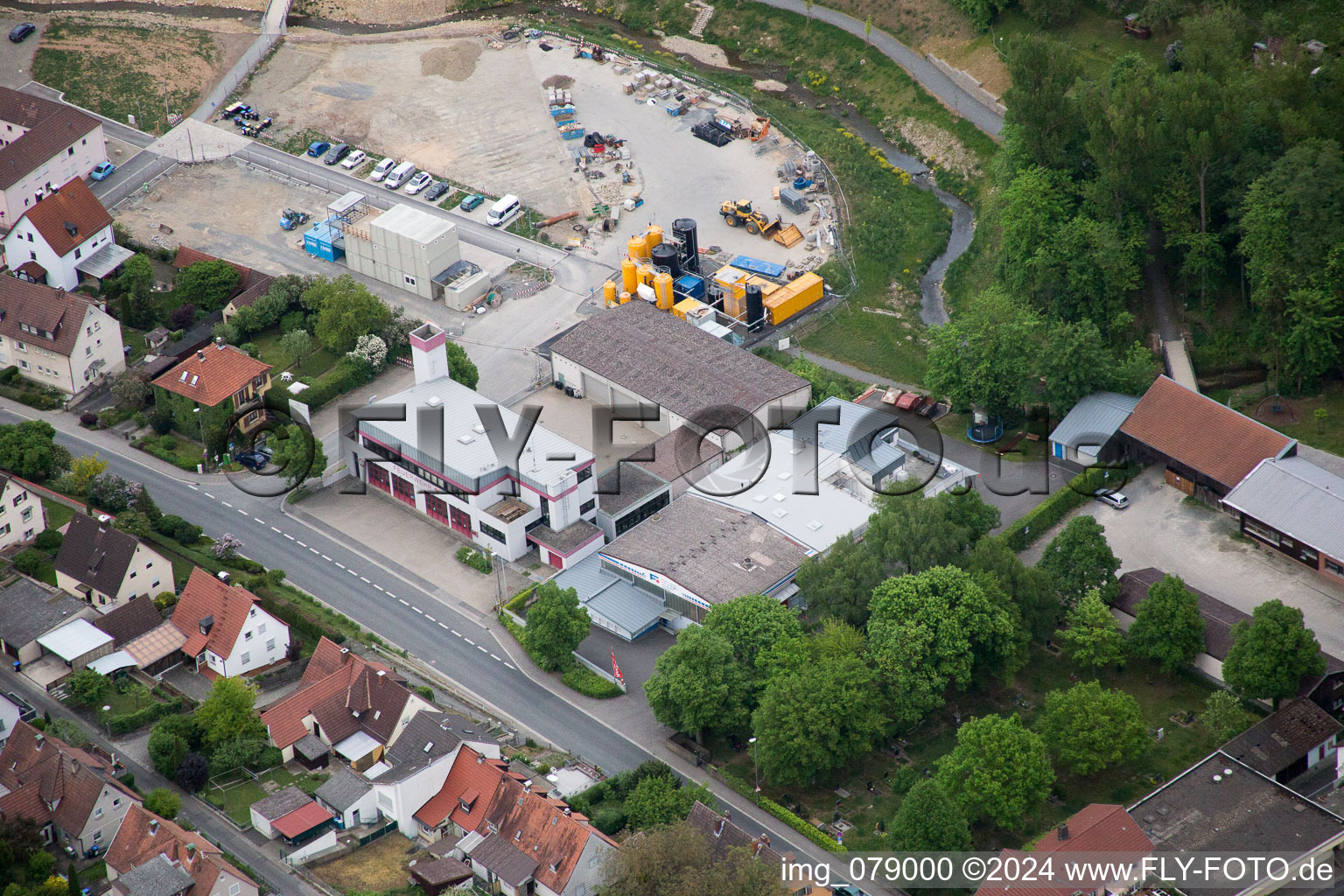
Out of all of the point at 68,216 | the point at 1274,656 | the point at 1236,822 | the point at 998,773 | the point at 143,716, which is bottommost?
the point at 143,716

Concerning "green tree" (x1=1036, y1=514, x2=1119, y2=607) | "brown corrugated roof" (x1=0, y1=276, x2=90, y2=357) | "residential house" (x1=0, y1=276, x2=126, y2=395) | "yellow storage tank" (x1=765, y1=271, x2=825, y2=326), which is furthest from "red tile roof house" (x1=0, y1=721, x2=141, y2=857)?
"yellow storage tank" (x1=765, y1=271, x2=825, y2=326)

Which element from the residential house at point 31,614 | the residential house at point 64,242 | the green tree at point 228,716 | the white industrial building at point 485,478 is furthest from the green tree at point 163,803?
the residential house at point 64,242

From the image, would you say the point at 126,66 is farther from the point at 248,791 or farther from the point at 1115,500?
the point at 1115,500

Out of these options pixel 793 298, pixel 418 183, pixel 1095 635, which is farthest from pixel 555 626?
pixel 418 183

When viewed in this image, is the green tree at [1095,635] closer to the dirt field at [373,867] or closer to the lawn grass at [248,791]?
the dirt field at [373,867]

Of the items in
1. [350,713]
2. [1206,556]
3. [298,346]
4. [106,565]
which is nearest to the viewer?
[350,713]

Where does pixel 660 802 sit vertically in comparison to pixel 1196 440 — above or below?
below

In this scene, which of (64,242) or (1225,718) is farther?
(64,242)

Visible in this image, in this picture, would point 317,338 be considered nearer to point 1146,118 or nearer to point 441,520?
point 441,520

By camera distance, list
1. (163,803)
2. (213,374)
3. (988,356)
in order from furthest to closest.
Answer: (213,374) → (988,356) → (163,803)

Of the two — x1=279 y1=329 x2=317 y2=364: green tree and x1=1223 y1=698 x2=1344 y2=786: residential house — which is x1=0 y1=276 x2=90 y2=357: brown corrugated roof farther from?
x1=1223 y1=698 x2=1344 y2=786: residential house
